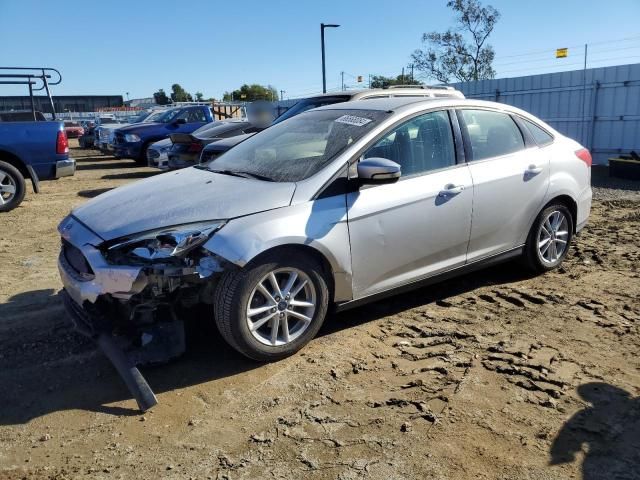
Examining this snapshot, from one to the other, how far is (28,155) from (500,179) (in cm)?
751

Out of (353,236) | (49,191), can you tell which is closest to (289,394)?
(353,236)

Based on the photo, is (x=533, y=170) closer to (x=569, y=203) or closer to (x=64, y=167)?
(x=569, y=203)

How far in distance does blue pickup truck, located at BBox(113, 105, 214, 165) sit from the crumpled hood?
40.3ft

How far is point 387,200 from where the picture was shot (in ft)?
12.7

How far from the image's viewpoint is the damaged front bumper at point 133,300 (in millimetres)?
3217

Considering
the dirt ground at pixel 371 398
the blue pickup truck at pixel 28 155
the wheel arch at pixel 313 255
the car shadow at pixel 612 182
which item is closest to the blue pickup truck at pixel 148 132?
the blue pickup truck at pixel 28 155

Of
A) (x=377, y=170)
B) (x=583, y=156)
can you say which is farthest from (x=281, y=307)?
(x=583, y=156)

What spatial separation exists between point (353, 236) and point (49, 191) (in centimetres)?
996

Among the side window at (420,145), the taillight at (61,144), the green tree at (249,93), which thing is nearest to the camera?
the side window at (420,145)

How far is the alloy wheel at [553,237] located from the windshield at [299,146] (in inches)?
79.5

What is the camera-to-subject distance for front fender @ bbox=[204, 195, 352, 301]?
3273 millimetres

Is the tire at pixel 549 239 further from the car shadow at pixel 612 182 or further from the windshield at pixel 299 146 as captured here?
the car shadow at pixel 612 182

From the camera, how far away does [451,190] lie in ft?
13.8

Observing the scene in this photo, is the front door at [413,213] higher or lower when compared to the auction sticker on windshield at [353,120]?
lower
